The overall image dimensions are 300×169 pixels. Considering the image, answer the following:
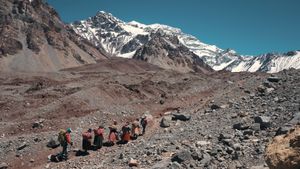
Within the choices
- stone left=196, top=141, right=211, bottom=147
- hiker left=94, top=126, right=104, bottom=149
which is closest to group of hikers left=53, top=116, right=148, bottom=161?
hiker left=94, top=126, right=104, bottom=149

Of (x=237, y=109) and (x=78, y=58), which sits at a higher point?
(x=78, y=58)

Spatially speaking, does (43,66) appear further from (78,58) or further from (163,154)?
(163,154)

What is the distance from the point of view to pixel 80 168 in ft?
76.6

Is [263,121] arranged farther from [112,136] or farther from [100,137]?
[100,137]

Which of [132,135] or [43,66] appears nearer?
[132,135]

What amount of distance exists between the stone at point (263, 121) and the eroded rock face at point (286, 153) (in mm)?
10624

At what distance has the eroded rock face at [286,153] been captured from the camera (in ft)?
39.5

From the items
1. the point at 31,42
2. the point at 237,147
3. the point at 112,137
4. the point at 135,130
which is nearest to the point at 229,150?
the point at 237,147

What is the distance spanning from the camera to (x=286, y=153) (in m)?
12.2

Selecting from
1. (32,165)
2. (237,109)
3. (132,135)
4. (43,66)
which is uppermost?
A: (43,66)

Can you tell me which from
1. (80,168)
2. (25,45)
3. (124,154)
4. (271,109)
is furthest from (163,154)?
(25,45)

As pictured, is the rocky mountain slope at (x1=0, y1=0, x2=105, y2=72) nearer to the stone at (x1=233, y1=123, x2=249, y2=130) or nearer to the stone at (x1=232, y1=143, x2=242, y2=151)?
the stone at (x1=233, y1=123, x2=249, y2=130)

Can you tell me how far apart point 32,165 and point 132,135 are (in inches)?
247

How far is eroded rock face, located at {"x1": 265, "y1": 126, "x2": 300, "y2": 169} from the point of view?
1203cm
